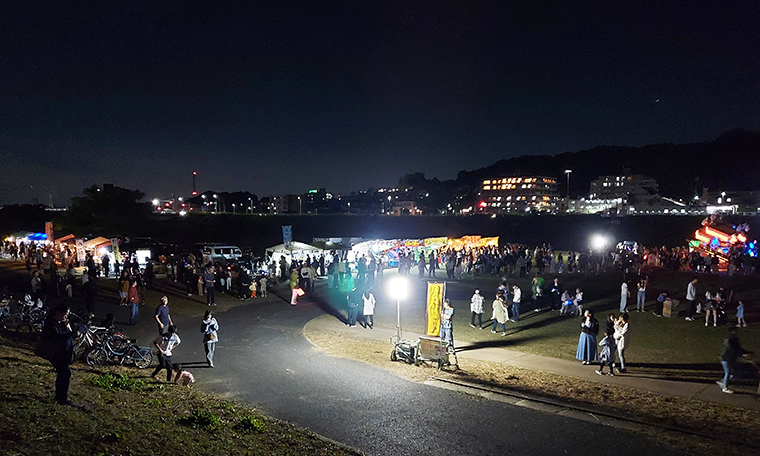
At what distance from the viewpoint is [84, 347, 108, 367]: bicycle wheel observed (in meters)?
10.6

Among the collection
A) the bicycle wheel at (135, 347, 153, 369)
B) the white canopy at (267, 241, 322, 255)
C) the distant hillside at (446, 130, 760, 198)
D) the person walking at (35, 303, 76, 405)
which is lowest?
the bicycle wheel at (135, 347, 153, 369)

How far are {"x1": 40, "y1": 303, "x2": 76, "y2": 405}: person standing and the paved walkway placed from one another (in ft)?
31.4

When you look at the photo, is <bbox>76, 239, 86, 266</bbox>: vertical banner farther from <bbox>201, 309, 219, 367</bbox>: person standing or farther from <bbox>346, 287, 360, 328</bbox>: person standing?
<bbox>201, 309, 219, 367</bbox>: person standing

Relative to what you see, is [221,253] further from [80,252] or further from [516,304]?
[516,304]

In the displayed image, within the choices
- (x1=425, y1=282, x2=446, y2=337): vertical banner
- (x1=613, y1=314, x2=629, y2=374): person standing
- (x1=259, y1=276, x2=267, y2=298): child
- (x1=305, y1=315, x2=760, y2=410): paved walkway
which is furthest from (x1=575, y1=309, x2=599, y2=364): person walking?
(x1=259, y1=276, x2=267, y2=298): child

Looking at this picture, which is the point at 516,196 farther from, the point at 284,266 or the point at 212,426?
the point at 212,426

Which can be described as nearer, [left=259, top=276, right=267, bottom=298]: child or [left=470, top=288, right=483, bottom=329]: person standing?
[left=470, top=288, right=483, bottom=329]: person standing

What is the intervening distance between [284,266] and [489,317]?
14.0 meters

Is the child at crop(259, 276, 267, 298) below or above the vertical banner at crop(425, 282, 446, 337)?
below

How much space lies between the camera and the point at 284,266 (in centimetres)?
2828

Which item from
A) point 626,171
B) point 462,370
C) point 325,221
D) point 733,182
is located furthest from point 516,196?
point 462,370

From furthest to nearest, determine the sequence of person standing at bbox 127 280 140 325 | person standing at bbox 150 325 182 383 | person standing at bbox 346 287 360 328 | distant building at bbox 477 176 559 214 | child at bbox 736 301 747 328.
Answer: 1. distant building at bbox 477 176 559 214
2. person standing at bbox 346 287 360 328
3. person standing at bbox 127 280 140 325
4. child at bbox 736 301 747 328
5. person standing at bbox 150 325 182 383

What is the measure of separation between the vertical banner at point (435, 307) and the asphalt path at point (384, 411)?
2.93 metres

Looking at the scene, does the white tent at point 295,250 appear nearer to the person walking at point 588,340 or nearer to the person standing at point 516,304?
the person standing at point 516,304
